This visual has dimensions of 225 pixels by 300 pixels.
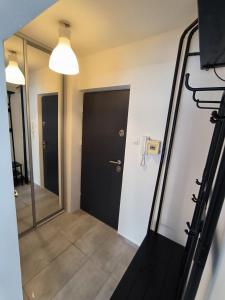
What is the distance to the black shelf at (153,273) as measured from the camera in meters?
1.07

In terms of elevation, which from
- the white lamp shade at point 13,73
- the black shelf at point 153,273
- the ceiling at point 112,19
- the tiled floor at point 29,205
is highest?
the ceiling at point 112,19

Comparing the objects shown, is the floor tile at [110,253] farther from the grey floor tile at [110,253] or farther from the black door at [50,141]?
the black door at [50,141]

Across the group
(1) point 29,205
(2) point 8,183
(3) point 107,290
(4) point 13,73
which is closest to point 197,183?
(2) point 8,183

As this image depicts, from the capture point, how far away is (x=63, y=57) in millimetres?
1259

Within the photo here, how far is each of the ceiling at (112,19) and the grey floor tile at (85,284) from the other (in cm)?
254

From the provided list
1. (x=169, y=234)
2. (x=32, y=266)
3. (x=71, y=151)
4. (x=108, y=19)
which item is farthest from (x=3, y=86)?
(x=169, y=234)

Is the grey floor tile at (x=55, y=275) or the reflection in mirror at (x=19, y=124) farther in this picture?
the reflection in mirror at (x=19, y=124)

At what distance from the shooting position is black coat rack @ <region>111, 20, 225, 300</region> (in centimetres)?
64

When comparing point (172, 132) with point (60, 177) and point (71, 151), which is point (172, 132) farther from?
point (60, 177)

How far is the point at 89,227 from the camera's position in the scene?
2.23 metres

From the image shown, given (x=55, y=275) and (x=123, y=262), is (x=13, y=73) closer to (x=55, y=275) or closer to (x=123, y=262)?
(x=55, y=275)

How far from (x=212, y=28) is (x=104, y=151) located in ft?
5.49

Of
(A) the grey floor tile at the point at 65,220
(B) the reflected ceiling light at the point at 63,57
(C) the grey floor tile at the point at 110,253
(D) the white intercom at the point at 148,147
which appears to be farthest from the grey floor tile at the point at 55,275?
(B) the reflected ceiling light at the point at 63,57

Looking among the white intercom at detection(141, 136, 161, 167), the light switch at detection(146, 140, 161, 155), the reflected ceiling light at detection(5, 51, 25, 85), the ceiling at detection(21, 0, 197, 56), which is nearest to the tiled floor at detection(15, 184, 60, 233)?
the reflected ceiling light at detection(5, 51, 25, 85)
